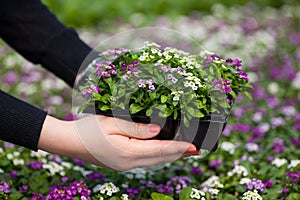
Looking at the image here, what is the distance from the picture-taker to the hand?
60.2 inches

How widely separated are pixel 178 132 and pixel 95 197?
487 mm

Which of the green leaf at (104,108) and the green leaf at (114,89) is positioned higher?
the green leaf at (114,89)

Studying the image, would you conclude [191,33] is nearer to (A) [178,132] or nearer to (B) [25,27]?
(B) [25,27]

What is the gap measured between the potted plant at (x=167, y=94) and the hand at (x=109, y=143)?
0.13ft

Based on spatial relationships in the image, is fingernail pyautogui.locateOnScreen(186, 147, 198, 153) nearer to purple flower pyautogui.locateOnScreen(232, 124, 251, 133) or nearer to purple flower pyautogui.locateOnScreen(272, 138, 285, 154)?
purple flower pyautogui.locateOnScreen(272, 138, 285, 154)

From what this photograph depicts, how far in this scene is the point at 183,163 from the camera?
2363mm

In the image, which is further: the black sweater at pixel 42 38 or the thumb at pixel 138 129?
the black sweater at pixel 42 38

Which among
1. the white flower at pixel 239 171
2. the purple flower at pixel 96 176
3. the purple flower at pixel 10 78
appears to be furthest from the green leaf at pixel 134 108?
the purple flower at pixel 10 78

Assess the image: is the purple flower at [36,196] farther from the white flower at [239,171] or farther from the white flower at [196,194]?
the white flower at [239,171]

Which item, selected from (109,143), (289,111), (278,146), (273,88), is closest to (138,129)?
(109,143)

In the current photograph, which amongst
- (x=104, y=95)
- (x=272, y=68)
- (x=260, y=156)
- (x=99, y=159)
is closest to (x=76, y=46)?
(x=104, y=95)

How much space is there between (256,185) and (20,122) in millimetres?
1003

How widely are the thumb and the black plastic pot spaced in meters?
0.02

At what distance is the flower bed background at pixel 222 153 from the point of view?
199 centimetres
